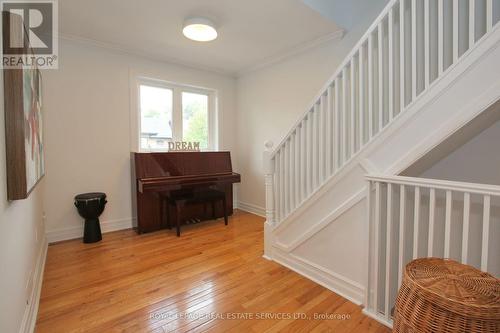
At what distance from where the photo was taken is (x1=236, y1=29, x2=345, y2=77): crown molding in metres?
3.06

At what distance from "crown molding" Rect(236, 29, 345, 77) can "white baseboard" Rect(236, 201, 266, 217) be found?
7.82 feet

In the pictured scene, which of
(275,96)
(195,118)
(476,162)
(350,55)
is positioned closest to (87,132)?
(195,118)

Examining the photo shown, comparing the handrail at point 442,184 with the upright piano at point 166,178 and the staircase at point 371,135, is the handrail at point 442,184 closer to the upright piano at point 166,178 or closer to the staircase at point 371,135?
the staircase at point 371,135

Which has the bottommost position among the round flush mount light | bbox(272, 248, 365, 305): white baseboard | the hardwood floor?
the hardwood floor

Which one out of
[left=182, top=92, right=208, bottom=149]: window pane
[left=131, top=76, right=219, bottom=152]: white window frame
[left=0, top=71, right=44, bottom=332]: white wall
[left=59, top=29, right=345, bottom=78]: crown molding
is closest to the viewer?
[left=0, top=71, right=44, bottom=332]: white wall

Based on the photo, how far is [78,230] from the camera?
3.21 m

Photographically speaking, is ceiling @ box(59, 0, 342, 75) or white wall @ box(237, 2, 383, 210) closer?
ceiling @ box(59, 0, 342, 75)

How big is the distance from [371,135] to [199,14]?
6.86 ft

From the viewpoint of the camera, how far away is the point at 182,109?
4152 mm

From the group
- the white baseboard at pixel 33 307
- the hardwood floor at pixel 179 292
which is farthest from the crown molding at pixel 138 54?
the white baseboard at pixel 33 307

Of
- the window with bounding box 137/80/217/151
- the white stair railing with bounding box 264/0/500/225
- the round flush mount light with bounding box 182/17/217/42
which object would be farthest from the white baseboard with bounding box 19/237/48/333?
the round flush mount light with bounding box 182/17/217/42

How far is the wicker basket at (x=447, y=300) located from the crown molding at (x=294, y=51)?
2764 millimetres

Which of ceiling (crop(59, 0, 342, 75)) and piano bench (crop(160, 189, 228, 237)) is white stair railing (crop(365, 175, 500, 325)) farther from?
piano bench (crop(160, 189, 228, 237))

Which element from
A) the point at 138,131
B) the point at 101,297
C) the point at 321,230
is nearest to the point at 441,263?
the point at 321,230
